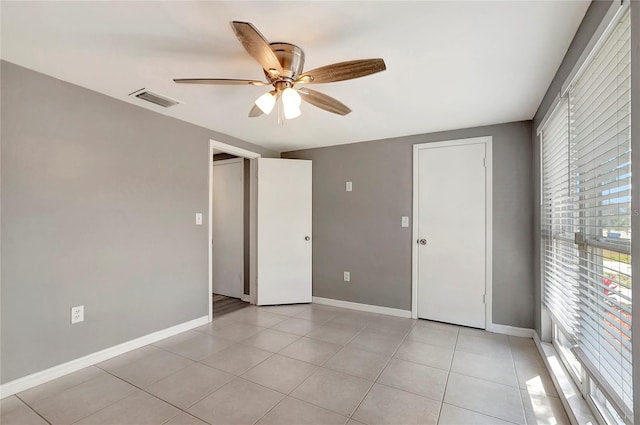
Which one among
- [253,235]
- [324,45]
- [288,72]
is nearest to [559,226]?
[324,45]

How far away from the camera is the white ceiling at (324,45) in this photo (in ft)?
4.65

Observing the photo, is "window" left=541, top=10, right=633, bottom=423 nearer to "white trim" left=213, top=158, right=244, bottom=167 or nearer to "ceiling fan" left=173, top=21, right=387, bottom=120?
"ceiling fan" left=173, top=21, right=387, bottom=120

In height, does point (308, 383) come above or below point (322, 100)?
below

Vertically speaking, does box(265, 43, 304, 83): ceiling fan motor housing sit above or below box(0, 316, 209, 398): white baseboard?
above

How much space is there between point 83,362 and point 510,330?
Answer: 3866mm

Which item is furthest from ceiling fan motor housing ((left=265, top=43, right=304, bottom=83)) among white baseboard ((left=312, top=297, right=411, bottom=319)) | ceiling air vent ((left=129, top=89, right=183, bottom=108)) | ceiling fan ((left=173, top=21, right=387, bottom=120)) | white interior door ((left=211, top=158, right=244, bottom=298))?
white baseboard ((left=312, top=297, right=411, bottom=319))

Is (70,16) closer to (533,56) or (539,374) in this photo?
(533,56)

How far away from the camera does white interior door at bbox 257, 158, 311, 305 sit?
3.95m

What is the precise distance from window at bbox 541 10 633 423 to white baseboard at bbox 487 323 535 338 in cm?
88

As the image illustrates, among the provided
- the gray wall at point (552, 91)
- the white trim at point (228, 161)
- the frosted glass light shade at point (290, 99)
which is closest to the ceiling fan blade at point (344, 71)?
the frosted glass light shade at point (290, 99)

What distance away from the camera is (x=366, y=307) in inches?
148

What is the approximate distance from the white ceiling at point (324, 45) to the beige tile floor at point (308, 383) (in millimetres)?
2178

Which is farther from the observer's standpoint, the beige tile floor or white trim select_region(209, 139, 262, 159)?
white trim select_region(209, 139, 262, 159)

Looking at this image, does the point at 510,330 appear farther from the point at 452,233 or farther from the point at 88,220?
the point at 88,220
